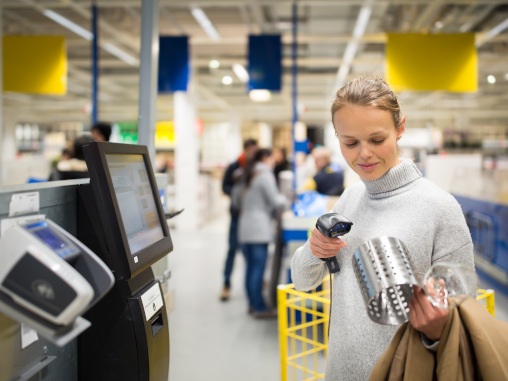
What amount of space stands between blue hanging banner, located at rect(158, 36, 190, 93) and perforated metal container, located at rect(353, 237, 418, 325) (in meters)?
6.04

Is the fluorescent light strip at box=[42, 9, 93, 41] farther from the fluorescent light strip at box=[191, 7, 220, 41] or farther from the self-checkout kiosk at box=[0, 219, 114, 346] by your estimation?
the self-checkout kiosk at box=[0, 219, 114, 346]

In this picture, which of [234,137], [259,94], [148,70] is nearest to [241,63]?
[259,94]

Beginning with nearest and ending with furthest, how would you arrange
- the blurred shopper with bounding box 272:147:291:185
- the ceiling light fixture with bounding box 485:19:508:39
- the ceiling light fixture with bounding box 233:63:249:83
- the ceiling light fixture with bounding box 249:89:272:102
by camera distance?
1. the ceiling light fixture with bounding box 249:89:272:102
2. the ceiling light fixture with bounding box 485:19:508:39
3. the blurred shopper with bounding box 272:147:291:185
4. the ceiling light fixture with bounding box 233:63:249:83

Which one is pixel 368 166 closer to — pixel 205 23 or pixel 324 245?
pixel 324 245

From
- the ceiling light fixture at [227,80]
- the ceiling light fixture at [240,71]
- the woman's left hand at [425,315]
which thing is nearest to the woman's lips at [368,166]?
the woman's left hand at [425,315]

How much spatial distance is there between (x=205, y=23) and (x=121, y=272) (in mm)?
7577

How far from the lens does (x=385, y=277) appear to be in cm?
100

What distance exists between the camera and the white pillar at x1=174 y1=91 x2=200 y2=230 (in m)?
10.7

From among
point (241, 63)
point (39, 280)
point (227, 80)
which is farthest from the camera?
point (227, 80)

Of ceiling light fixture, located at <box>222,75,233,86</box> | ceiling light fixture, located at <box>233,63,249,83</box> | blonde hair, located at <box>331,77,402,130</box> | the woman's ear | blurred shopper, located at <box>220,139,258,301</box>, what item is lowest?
blurred shopper, located at <box>220,139,258,301</box>

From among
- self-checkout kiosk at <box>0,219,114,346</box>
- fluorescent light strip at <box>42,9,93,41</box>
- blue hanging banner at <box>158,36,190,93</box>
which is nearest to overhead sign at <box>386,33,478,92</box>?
blue hanging banner at <box>158,36,190,93</box>

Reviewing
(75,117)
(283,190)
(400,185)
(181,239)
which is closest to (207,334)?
(400,185)

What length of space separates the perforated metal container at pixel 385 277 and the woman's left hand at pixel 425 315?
4 cm

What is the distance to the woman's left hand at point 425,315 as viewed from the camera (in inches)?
39.3
